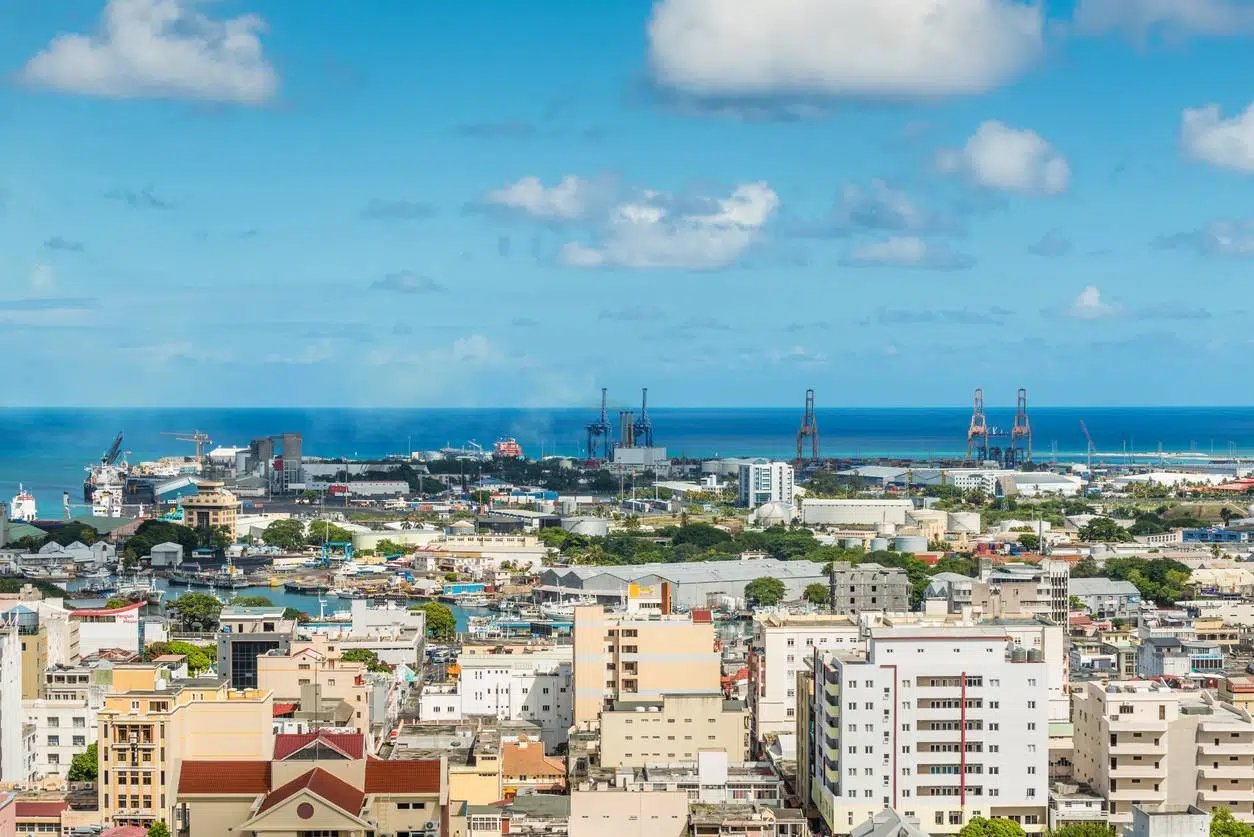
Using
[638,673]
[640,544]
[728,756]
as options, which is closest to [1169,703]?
[728,756]

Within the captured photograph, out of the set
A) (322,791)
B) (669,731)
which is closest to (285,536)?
(669,731)

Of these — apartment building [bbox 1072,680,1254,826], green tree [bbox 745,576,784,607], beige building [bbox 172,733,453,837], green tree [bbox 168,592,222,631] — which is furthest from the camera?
green tree [bbox 745,576,784,607]

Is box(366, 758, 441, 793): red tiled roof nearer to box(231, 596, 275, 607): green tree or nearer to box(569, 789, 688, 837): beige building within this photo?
box(569, 789, 688, 837): beige building

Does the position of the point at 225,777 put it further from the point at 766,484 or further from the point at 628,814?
the point at 766,484

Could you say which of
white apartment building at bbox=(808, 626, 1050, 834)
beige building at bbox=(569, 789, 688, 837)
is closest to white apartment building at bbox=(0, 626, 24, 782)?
beige building at bbox=(569, 789, 688, 837)

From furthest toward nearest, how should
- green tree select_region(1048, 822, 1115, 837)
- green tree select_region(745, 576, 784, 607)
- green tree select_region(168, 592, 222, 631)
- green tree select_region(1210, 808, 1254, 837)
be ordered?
green tree select_region(745, 576, 784, 607) < green tree select_region(168, 592, 222, 631) < green tree select_region(1048, 822, 1115, 837) < green tree select_region(1210, 808, 1254, 837)

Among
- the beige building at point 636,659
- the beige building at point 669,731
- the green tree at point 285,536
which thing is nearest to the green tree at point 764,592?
the green tree at point 285,536

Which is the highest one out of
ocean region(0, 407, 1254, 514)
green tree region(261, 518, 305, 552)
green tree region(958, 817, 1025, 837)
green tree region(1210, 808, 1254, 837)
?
ocean region(0, 407, 1254, 514)

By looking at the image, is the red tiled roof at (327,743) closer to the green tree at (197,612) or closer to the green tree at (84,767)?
the green tree at (84,767)
